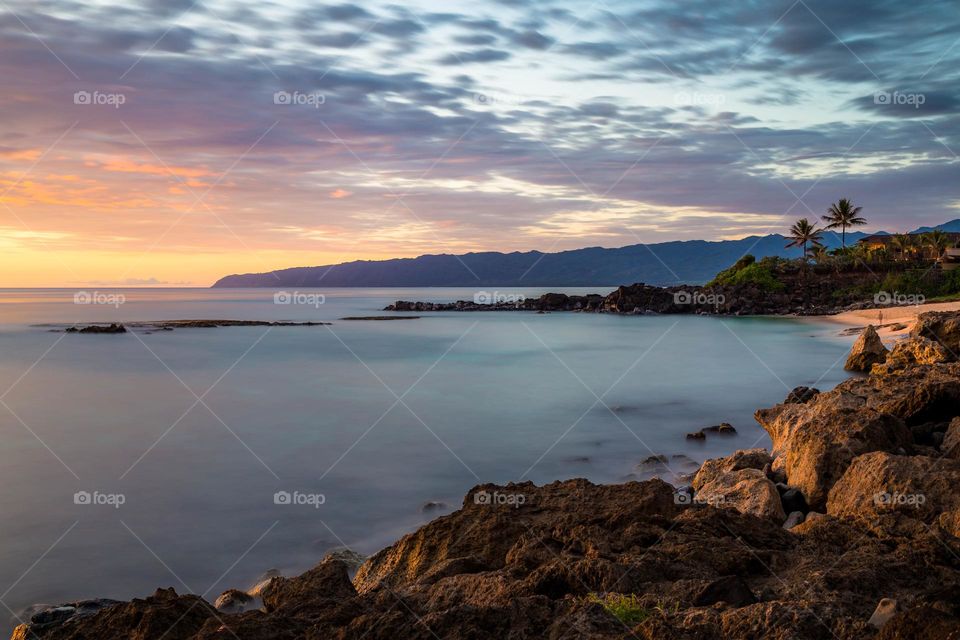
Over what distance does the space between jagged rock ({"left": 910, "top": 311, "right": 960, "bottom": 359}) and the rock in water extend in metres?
6.38

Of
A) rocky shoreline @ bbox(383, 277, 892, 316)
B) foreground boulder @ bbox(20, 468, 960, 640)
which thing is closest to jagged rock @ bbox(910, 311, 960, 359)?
foreground boulder @ bbox(20, 468, 960, 640)

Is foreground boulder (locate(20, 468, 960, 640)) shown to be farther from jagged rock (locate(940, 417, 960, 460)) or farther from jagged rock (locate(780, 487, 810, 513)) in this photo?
jagged rock (locate(940, 417, 960, 460))

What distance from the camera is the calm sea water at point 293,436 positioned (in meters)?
10.9

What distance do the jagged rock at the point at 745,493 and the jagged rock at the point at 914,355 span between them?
9.57 metres

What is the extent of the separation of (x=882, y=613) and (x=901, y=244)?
101 m

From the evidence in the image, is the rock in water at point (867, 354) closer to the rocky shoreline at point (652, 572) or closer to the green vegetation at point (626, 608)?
the rocky shoreline at point (652, 572)

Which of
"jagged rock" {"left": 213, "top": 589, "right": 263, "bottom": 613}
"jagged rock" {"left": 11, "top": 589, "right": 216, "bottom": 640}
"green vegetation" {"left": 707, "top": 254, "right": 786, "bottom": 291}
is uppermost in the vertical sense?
"green vegetation" {"left": 707, "top": 254, "right": 786, "bottom": 291}

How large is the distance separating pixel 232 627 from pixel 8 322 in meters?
78.4

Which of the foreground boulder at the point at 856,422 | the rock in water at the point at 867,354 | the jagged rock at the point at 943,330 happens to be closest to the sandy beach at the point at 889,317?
the rock in water at the point at 867,354

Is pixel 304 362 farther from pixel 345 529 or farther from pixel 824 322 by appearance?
pixel 824 322

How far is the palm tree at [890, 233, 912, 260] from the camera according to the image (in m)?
89.6

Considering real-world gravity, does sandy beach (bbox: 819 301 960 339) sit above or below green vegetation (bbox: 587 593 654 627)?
above

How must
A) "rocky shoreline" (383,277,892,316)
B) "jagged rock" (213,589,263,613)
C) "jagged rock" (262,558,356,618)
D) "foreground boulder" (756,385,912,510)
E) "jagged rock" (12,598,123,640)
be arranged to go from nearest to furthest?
"jagged rock" (262,558,356,618) → "jagged rock" (12,598,123,640) → "jagged rock" (213,589,263,613) → "foreground boulder" (756,385,912,510) → "rocky shoreline" (383,277,892,316)

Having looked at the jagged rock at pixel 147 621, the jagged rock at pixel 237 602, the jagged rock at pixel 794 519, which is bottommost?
the jagged rock at pixel 237 602
